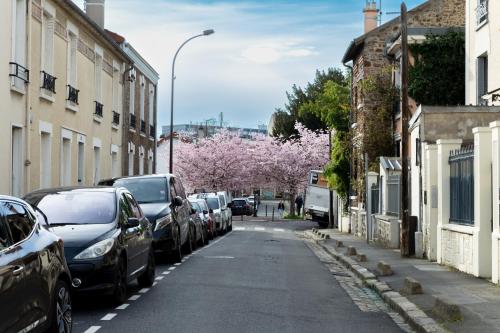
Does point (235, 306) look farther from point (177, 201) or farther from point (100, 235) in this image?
point (177, 201)

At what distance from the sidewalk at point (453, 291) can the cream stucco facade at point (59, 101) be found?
28.7 ft

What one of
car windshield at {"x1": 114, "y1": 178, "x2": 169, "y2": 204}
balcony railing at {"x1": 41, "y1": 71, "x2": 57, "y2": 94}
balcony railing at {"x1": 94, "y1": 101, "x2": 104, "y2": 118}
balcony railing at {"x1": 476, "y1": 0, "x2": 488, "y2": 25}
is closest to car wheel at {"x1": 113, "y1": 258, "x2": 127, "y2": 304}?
car windshield at {"x1": 114, "y1": 178, "x2": 169, "y2": 204}

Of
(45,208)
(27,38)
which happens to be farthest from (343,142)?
(45,208)

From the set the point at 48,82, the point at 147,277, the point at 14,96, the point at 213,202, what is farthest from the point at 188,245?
the point at 213,202

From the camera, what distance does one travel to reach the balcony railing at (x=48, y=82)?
68.4 ft

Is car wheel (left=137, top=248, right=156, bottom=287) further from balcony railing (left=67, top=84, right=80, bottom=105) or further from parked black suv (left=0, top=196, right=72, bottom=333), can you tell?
balcony railing (left=67, top=84, right=80, bottom=105)

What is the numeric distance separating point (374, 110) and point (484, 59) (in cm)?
926

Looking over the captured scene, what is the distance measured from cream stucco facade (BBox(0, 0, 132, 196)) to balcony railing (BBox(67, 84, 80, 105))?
1.3 inches

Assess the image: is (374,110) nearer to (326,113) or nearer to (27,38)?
(326,113)

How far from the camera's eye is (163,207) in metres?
17.2

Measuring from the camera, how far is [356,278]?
15.5 metres

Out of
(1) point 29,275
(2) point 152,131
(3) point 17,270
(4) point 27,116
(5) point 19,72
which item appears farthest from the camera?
(2) point 152,131

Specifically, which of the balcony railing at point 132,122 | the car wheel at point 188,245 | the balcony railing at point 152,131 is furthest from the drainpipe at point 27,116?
the balcony railing at point 152,131

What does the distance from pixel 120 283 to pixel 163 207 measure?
668cm
